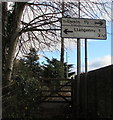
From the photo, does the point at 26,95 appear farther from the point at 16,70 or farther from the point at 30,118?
the point at 16,70

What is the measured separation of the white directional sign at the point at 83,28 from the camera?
7195mm

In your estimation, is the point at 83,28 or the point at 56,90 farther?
the point at 56,90

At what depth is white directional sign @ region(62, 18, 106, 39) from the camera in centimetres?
720

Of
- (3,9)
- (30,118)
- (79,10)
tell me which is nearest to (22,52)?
(3,9)

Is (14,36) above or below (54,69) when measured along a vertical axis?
above

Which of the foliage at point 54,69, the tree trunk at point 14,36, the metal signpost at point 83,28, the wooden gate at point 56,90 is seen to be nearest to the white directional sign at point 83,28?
the metal signpost at point 83,28

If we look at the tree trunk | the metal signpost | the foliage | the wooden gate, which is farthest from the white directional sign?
the foliage

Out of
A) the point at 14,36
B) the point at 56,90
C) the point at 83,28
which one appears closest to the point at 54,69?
the point at 56,90

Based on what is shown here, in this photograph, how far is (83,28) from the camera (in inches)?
287

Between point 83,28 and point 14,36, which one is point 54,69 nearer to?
point 14,36

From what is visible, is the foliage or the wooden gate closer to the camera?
the wooden gate

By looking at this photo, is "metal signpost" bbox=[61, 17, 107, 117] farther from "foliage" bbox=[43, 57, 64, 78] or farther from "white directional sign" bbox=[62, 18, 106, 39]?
"foliage" bbox=[43, 57, 64, 78]

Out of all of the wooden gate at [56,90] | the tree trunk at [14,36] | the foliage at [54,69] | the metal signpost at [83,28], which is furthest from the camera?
the foliage at [54,69]

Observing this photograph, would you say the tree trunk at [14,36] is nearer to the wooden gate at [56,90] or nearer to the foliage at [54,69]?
the wooden gate at [56,90]
